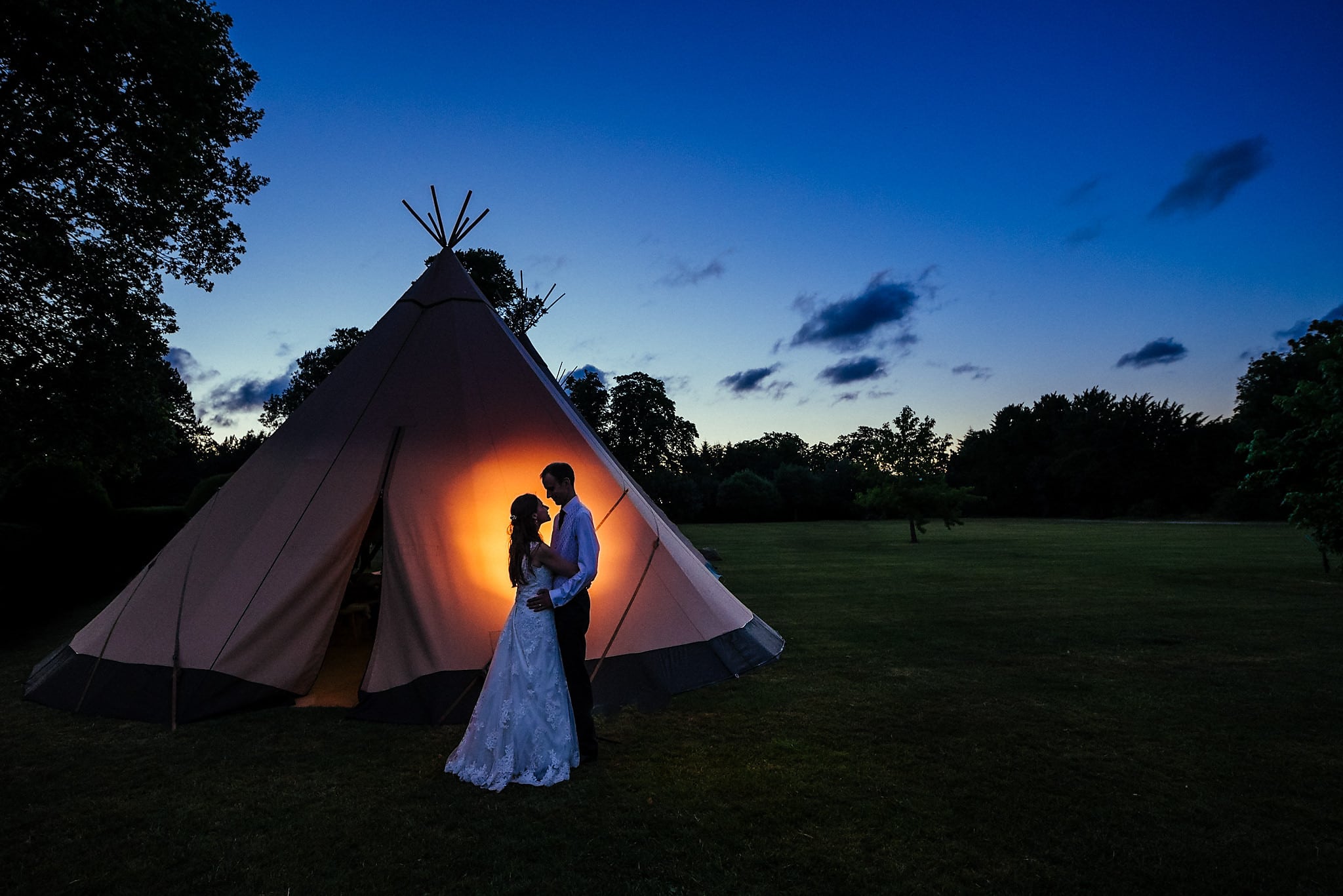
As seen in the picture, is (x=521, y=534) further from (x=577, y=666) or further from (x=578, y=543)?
(x=577, y=666)

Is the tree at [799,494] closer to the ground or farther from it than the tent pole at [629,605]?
farther from it

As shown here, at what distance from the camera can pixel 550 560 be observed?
4.54 metres

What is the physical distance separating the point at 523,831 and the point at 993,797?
113 inches

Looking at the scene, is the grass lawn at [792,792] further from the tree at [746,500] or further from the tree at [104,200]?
the tree at [746,500]

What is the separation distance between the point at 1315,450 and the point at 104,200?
75.4 ft

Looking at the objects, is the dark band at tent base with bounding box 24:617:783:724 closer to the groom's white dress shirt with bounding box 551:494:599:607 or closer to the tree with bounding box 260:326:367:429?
the groom's white dress shirt with bounding box 551:494:599:607

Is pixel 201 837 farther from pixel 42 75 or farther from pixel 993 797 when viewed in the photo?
pixel 42 75

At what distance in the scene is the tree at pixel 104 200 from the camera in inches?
389

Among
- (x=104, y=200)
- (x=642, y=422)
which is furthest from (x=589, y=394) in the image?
(x=104, y=200)

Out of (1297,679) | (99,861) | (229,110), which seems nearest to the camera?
(99,861)

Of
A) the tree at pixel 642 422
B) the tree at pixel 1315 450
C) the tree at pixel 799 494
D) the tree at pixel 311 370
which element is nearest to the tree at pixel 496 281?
the tree at pixel 311 370

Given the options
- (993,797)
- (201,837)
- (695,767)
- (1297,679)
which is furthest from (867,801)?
(1297,679)

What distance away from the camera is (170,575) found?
6.34m

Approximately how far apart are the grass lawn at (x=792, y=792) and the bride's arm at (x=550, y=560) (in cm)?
141
